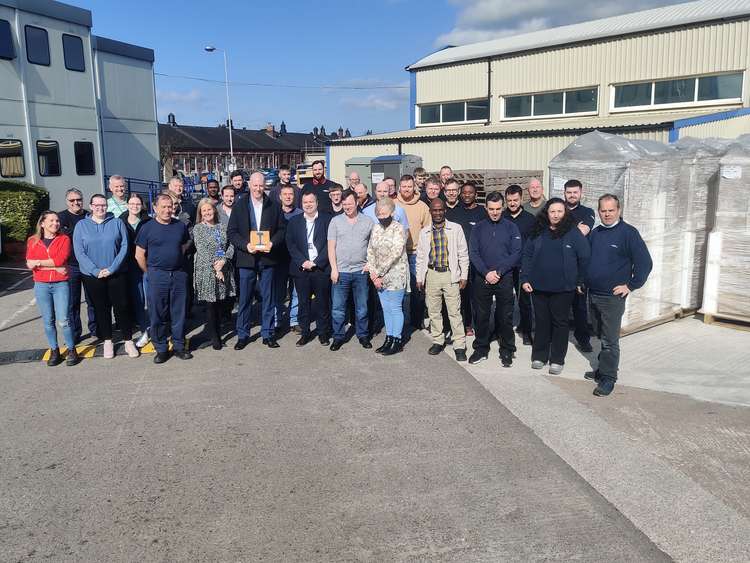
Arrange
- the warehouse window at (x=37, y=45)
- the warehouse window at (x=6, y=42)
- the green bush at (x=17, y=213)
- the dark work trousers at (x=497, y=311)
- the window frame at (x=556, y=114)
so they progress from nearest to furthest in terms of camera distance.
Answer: the dark work trousers at (x=497, y=311), the green bush at (x=17, y=213), the warehouse window at (x=6, y=42), the warehouse window at (x=37, y=45), the window frame at (x=556, y=114)

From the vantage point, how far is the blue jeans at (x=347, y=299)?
7.31m

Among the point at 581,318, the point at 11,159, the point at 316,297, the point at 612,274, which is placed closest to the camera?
the point at 612,274

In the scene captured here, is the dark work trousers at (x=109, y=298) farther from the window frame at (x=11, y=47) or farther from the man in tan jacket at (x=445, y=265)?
the window frame at (x=11, y=47)

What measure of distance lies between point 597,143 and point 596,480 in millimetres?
4744

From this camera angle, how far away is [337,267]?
288 inches

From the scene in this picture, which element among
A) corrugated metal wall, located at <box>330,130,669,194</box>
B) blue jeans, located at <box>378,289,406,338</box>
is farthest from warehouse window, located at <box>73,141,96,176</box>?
blue jeans, located at <box>378,289,406,338</box>

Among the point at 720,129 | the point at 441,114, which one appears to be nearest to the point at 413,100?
the point at 441,114

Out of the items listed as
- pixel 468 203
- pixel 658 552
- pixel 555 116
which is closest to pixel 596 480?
pixel 658 552

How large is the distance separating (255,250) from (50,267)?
2.20 meters

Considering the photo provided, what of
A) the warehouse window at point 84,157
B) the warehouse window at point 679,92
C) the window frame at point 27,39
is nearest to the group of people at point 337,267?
the window frame at point 27,39

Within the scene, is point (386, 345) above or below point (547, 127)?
below

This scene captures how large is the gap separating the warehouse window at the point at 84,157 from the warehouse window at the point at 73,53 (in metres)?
2.02

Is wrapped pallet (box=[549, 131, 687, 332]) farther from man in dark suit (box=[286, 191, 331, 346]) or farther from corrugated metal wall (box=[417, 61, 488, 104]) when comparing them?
corrugated metal wall (box=[417, 61, 488, 104])

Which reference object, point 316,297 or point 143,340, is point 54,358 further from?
point 316,297
